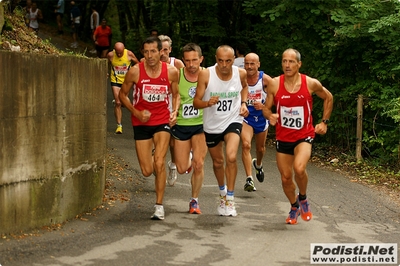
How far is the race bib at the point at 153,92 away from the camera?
998cm

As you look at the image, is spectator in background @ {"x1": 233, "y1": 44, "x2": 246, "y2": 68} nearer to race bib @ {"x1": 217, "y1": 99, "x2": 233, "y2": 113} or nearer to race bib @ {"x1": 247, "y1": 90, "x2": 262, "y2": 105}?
race bib @ {"x1": 247, "y1": 90, "x2": 262, "y2": 105}

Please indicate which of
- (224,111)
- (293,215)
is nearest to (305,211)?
(293,215)

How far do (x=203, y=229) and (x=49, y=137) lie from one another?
207 centimetres

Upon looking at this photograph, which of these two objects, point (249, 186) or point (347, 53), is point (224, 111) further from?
point (347, 53)

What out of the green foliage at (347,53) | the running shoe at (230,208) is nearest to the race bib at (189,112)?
the running shoe at (230,208)

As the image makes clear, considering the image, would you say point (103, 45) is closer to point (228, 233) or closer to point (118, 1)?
point (118, 1)

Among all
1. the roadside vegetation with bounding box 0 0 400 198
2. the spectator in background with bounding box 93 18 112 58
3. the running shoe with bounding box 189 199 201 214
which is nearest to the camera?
the running shoe with bounding box 189 199 201 214

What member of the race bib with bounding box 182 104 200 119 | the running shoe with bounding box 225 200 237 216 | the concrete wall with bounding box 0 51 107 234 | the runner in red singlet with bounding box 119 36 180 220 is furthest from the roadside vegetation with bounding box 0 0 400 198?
the running shoe with bounding box 225 200 237 216

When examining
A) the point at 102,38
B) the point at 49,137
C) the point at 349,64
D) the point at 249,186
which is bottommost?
the point at 249,186

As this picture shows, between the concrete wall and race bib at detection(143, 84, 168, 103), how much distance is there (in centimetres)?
67

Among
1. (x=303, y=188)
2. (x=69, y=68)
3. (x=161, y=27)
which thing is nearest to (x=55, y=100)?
(x=69, y=68)

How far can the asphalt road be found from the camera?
26.4ft

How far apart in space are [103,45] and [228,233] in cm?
2304

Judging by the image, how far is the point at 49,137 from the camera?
917cm
